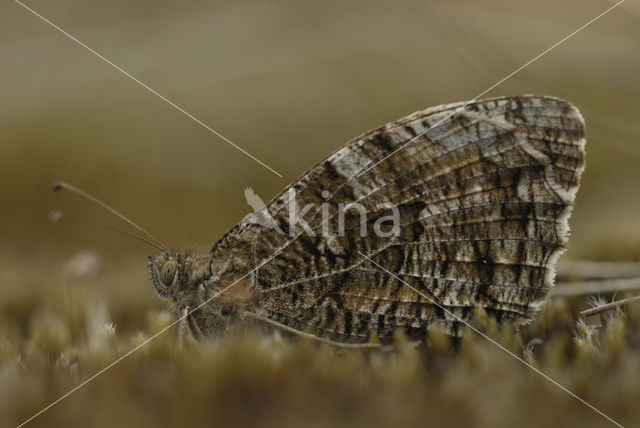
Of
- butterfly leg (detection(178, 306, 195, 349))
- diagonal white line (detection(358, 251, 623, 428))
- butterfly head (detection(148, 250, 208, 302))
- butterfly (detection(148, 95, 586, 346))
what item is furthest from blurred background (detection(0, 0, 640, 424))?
diagonal white line (detection(358, 251, 623, 428))

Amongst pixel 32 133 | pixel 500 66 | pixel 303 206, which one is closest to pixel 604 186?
pixel 500 66

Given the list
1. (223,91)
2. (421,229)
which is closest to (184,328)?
(421,229)

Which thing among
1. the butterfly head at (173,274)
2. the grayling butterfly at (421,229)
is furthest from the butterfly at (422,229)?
the butterfly head at (173,274)

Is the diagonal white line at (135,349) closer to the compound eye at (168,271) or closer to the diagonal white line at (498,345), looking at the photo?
the compound eye at (168,271)

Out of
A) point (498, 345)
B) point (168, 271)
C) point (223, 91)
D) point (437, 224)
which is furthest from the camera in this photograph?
point (223, 91)

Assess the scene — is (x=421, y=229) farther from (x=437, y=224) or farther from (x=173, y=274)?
(x=173, y=274)

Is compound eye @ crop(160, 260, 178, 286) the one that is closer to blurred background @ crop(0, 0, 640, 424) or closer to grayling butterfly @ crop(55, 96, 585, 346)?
grayling butterfly @ crop(55, 96, 585, 346)
